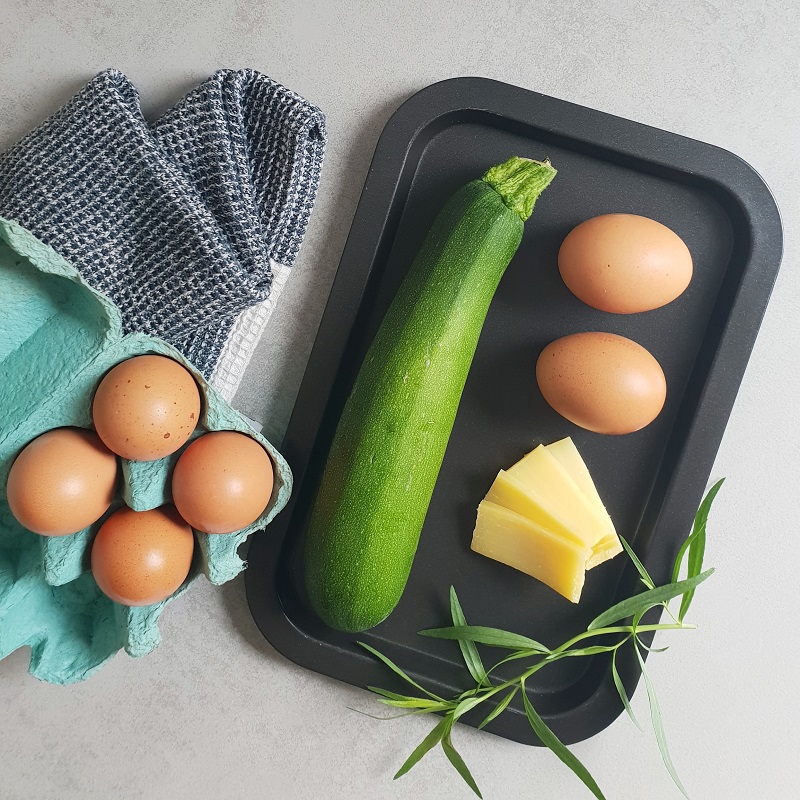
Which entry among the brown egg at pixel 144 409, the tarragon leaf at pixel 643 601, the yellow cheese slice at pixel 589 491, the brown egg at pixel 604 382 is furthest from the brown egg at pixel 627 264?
the brown egg at pixel 144 409

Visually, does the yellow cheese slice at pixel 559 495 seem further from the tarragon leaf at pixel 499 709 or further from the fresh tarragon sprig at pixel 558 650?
the tarragon leaf at pixel 499 709

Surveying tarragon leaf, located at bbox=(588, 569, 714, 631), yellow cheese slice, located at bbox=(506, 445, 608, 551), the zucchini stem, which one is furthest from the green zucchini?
tarragon leaf, located at bbox=(588, 569, 714, 631)

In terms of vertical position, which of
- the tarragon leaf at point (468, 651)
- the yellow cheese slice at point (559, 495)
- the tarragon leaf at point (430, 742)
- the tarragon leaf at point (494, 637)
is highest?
the yellow cheese slice at point (559, 495)

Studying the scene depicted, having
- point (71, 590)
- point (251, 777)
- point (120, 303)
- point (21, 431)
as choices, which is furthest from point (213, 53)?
point (251, 777)

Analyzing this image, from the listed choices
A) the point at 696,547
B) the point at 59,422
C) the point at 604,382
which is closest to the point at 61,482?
the point at 59,422

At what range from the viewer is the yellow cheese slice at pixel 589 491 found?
720 millimetres

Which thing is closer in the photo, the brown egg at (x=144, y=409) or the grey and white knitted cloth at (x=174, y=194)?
the brown egg at (x=144, y=409)

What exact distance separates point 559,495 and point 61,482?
486 mm

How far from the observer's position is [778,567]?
760 millimetres

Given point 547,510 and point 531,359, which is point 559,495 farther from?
point 531,359

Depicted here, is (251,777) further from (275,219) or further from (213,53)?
(213,53)

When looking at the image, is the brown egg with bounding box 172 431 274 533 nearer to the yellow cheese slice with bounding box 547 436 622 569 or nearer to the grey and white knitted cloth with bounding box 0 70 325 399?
the grey and white knitted cloth with bounding box 0 70 325 399

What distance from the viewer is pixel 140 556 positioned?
1.99ft

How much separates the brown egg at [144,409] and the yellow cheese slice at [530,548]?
0.34 metres
